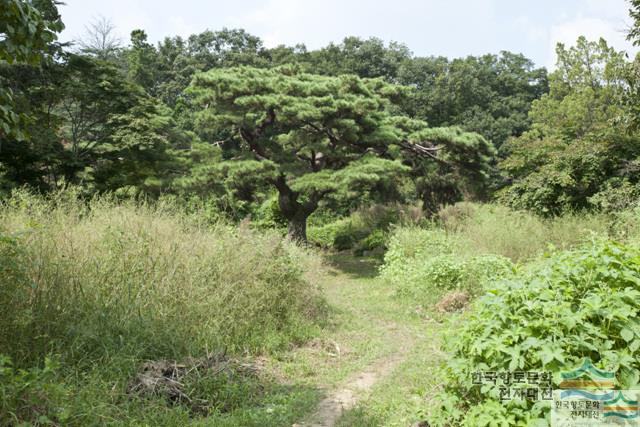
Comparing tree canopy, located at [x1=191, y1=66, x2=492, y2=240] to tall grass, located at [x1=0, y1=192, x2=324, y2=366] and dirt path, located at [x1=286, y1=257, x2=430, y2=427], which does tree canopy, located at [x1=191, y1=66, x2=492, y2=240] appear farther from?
tall grass, located at [x1=0, y1=192, x2=324, y2=366]

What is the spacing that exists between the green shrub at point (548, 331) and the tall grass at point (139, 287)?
2378mm

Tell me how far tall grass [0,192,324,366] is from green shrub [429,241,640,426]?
238 cm

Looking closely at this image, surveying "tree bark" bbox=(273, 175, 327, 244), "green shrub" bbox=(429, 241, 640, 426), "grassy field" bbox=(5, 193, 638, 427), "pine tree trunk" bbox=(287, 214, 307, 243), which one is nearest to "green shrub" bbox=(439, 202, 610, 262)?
"grassy field" bbox=(5, 193, 638, 427)

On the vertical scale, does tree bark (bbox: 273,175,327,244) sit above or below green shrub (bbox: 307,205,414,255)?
above

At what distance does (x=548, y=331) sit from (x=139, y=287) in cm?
367

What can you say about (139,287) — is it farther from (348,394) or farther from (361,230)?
(361,230)

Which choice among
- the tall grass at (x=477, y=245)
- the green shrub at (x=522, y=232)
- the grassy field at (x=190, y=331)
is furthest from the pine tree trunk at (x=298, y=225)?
the grassy field at (x=190, y=331)

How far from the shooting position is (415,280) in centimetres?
836

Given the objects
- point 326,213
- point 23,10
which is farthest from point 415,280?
point 326,213

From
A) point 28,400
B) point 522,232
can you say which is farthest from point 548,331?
point 522,232

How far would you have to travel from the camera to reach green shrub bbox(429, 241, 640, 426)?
2.54 m

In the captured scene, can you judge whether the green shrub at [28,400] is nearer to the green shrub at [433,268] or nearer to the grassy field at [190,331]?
the grassy field at [190,331]

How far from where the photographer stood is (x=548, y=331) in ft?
8.86

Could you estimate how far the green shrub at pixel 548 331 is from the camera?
8.32ft
